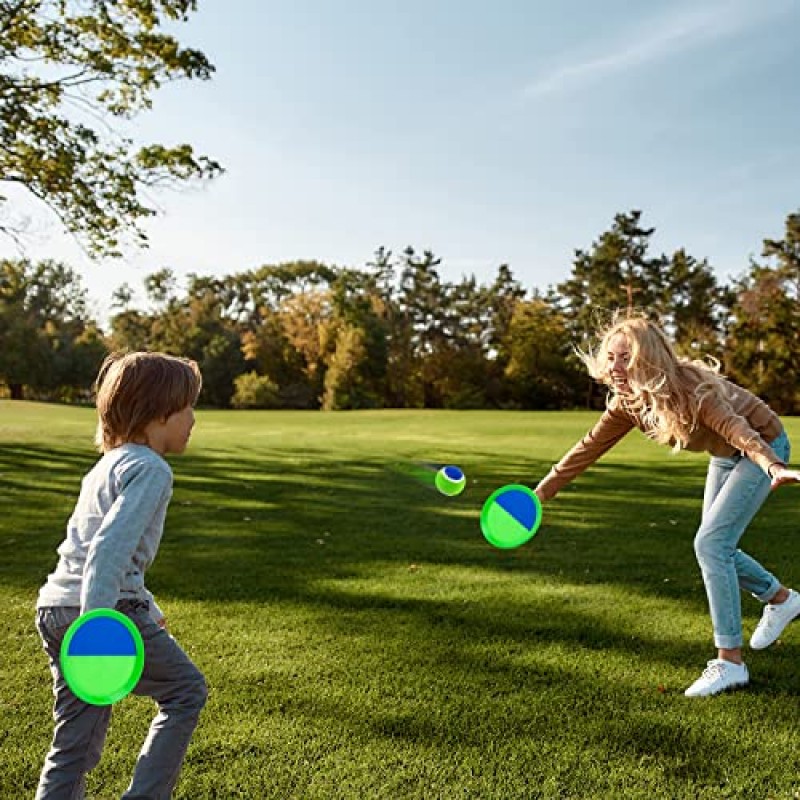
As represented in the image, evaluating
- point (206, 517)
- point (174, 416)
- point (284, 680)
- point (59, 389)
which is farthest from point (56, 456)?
point (59, 389)

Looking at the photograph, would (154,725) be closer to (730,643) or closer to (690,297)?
(730,643)

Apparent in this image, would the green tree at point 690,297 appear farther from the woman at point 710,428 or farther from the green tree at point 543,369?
the woman at point 710,428

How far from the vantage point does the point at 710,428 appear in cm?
400

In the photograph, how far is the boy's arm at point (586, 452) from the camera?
445 centimetres

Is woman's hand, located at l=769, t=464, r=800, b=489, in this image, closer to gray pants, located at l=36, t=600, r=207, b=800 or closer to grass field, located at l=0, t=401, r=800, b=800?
grass field, located at l=0, t=401, r=800, b=800

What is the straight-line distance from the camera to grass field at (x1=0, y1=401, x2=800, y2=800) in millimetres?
3156

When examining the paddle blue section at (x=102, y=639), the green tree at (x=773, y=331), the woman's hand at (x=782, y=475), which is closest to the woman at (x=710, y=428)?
the woman's hand at (x=782, y=475)

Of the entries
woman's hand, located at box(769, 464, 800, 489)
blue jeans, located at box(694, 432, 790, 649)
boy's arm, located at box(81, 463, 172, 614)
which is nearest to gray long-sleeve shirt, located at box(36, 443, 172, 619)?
boy's arm, located at box(81, 463, 172, 614)

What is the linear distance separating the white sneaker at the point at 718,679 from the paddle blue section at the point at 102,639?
110 inches

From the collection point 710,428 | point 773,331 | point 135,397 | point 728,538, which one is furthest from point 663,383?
point 773,331

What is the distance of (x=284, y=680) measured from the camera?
4090 millimetres

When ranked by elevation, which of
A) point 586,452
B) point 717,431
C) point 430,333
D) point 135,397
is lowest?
point 586,452

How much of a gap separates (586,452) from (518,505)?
2.01ft

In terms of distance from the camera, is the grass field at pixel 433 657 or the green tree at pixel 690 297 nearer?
the grass field at pixel 433 657
